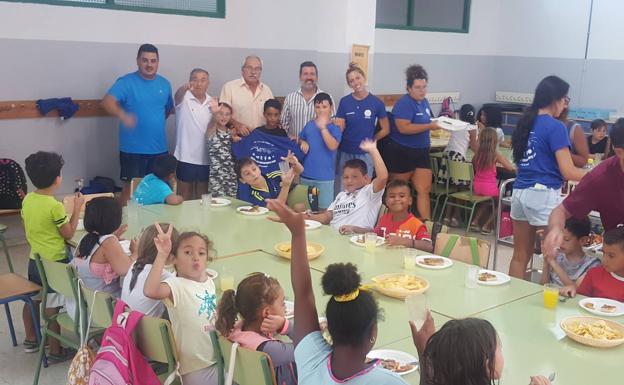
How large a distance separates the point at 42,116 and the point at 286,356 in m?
4.79

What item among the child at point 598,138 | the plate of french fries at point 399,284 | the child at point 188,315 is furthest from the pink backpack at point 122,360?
the child at point 598,138

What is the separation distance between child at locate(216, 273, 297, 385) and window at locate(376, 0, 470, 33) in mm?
8567

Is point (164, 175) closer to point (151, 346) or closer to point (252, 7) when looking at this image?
point (151, 346)

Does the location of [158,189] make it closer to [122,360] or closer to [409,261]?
[409,261]

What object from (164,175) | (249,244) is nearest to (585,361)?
(249,244)

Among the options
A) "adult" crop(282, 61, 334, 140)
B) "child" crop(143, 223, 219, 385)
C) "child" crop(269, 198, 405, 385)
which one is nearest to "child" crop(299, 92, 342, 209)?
"adult" crop(282, 61, 334, 140)

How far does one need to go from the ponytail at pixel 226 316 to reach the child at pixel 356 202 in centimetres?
172

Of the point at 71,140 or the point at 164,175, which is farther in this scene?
the point at 71,140

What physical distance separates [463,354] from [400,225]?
2.36 m

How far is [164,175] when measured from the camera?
5.07m

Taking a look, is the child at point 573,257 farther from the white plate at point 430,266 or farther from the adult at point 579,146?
the adult at point 579,146

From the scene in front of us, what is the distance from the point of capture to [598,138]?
7.61 metres

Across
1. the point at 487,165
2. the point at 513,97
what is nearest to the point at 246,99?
the point at 487,165

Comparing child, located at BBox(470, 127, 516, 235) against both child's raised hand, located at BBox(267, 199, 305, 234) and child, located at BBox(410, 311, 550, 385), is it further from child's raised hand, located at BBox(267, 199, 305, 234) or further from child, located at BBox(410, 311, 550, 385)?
child, located at BBox(410, 311, 550, 385)
